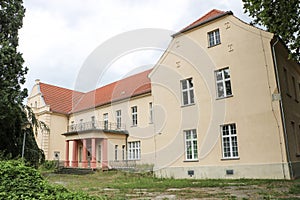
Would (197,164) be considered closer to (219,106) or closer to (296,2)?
(219,106)

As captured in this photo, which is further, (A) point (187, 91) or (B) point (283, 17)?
(A) point (187, 91)

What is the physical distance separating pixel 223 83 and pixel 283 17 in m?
5.93

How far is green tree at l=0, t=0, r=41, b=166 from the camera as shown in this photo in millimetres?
11266

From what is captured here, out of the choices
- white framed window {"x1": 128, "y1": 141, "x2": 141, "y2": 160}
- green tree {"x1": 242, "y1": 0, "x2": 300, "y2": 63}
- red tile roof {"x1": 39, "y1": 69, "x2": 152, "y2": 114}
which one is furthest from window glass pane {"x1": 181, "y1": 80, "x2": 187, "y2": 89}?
white framed window {"x1": 128, "y1": 141, "x2": 141, "y2": 160}

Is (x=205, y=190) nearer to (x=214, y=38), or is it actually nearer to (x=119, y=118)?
(x=214, y=38)

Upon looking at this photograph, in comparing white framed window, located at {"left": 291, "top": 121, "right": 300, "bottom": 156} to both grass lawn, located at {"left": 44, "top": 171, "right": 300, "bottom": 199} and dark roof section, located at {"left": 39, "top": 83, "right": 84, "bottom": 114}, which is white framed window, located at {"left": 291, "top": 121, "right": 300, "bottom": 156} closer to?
grass lawn, located at {"left": 44, "top": 171, "right": 300, "bottom": 199}

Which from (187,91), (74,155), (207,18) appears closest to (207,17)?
(207,18)

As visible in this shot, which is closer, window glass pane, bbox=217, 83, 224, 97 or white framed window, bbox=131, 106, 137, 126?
window glass pane, bbox=217, 83, 224, 97

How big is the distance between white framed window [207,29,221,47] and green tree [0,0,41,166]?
34.6ft

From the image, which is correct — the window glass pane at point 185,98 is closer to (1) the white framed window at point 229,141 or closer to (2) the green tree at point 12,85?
(1) the white framed window at point 229,141

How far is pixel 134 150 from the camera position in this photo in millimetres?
24172

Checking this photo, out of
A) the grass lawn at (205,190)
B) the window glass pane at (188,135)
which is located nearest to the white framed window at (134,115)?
the window glass pane at (188,135)

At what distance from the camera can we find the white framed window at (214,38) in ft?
51.9

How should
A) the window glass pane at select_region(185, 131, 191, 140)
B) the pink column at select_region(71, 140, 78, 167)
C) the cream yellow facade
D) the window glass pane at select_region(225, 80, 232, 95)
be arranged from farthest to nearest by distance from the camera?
the pink column at select_region(71, 140, 78, 167) → the window glass pane at select_region(185, 131, 191, 140) → the window glass pane at select_region(225, 80, 232, 95) → the cream yellow facade
